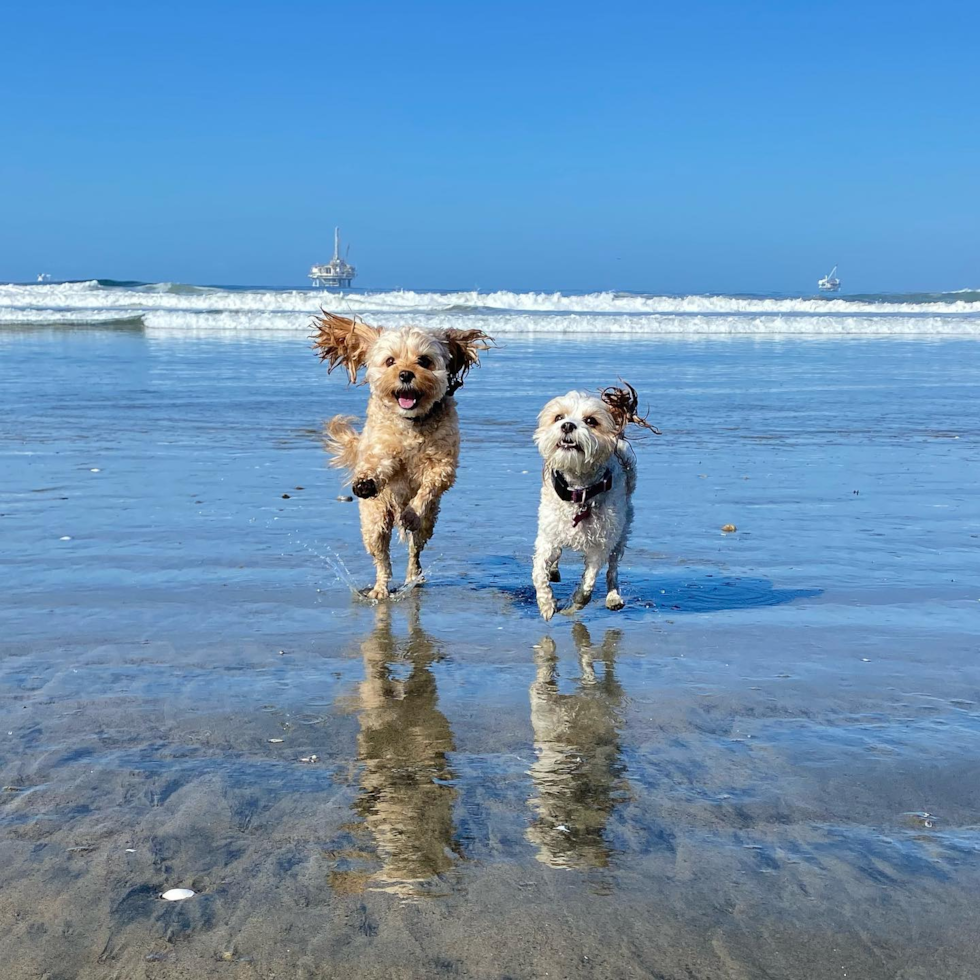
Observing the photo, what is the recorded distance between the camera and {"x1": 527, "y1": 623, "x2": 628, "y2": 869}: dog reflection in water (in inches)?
131

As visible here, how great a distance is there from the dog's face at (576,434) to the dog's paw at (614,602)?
2.25 ft

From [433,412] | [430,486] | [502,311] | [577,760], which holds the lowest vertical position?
[502,311]

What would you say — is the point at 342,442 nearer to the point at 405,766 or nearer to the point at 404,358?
the point at 404,358

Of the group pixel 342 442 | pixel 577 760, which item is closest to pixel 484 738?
pixel 577 760

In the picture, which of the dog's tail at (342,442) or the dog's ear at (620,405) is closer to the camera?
the dog's ear at (620,405)

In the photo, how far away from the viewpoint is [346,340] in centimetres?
720

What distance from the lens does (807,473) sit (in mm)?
10203

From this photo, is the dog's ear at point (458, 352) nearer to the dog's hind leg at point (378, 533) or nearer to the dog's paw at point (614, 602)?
the dog's hind leg at point (378, 533)

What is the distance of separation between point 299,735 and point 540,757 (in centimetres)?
83

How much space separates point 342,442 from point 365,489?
3.13ft

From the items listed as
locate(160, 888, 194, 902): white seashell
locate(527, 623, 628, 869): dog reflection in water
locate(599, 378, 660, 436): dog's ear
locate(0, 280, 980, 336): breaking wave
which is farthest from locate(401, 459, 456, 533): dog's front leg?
locate(0, 280, 980, 336): breaking wave

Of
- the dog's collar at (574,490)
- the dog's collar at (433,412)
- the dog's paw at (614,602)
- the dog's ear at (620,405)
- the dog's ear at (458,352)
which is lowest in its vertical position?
the dog's paw at (614,602)

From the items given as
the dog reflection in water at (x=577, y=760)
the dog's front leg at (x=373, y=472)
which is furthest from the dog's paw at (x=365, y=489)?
the dog reflection in water at (x=577, y=760)

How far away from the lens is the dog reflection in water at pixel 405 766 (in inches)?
126
